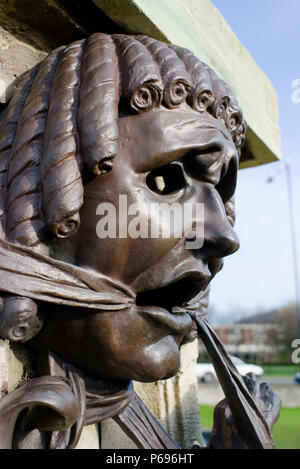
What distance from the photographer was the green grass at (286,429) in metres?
4.71

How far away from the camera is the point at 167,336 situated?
108cm

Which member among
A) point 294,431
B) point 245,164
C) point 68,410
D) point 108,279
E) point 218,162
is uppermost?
point 245,164

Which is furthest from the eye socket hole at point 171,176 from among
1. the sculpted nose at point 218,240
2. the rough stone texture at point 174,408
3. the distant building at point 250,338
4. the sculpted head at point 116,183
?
the distant building at point 250,338

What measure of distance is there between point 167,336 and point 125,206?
12.8 inches

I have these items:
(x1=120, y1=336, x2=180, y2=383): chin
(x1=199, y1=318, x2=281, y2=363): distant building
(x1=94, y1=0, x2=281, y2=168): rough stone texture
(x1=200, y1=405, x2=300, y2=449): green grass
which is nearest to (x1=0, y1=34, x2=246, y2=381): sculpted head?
(x1=120, y1=336, x2=180, y2=383): chin

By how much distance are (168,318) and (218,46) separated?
3.65 ft

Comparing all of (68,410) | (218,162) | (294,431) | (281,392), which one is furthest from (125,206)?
(281,392)

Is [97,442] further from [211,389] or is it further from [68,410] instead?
[211,389]

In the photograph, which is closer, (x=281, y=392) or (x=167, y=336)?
(x=167, y=336)

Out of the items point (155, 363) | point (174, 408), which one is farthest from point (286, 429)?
point (155, 363)

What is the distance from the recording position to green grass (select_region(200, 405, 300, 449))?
4.71 meters

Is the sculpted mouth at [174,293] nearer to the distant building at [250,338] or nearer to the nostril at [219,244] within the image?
the nostril at [219,244]

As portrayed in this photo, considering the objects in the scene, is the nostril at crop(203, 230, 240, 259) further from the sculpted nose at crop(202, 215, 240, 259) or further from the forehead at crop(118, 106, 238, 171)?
the forehead at crop(118, 106, 238, 171)

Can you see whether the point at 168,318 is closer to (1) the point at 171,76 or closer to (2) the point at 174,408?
(1) the point at 171,76
